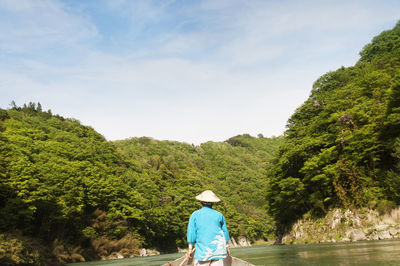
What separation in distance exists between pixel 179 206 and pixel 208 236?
8985cm

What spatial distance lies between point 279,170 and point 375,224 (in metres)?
19.4

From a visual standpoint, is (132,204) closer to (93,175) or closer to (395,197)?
(93,175)

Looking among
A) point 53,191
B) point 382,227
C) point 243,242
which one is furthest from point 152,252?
point 382,227

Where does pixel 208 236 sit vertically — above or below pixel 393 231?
above

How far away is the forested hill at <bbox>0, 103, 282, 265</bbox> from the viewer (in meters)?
42.6

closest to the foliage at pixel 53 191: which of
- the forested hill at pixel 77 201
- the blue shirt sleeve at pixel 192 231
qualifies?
the forested hill at pixel 77 201

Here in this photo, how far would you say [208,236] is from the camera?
763 centimetres

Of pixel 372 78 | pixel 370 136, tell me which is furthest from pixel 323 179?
pixel 372 78

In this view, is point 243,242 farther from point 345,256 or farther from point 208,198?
point 208,198

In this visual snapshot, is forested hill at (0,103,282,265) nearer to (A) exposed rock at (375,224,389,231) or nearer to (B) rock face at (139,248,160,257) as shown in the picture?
(B) rock face at (139,248,160,257)

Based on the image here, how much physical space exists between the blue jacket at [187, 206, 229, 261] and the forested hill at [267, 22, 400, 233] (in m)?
28.8

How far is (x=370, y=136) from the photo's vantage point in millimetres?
37062

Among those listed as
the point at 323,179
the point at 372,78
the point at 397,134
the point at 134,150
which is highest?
the point at 134,150

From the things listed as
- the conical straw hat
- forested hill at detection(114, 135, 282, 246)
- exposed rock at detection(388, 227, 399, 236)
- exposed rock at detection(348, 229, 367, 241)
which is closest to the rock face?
forested hill at detection(114, 135, 282, 246)
